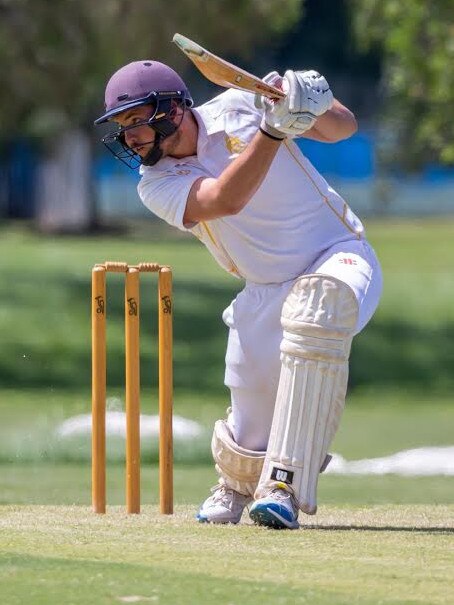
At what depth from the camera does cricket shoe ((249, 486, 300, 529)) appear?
18.6ft

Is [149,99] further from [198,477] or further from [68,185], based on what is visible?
[68,185]

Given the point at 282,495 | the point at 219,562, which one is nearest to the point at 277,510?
the point at 282,495

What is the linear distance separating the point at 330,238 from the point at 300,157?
0.97ft

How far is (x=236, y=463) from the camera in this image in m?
6.05

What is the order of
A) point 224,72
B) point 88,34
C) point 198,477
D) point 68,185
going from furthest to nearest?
1. point 68,185
2. point 88,34
3. point 198,477
4. point 224,72

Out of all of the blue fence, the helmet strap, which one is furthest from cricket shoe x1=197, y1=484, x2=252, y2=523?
the blue fence

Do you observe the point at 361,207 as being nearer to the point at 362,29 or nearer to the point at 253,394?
the point at 362,29

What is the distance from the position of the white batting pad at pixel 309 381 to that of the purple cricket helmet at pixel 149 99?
2.28 feet

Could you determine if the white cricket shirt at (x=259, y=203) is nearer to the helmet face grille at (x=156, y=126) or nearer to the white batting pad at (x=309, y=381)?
the helmet face grille at (x=156, y=126)

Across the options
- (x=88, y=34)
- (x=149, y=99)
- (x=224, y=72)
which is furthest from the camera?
(x=88, y=34)

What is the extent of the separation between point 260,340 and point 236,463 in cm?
44

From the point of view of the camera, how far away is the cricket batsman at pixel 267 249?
18.5ft

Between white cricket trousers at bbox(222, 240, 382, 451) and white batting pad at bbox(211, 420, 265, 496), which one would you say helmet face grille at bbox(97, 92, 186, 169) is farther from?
white batting pad at bbox(211, 420, 265, 496)

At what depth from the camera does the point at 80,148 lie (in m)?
44.7
